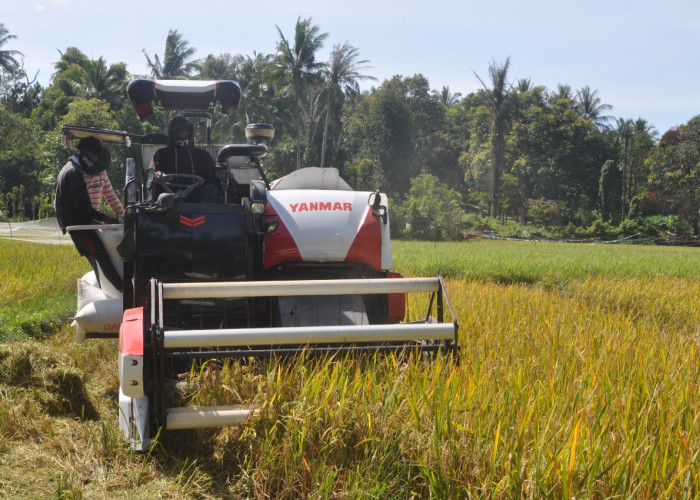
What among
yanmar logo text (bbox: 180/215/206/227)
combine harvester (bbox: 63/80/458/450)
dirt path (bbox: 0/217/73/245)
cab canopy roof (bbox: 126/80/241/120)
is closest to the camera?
combine harvester (bbox: 63/80/458/450)

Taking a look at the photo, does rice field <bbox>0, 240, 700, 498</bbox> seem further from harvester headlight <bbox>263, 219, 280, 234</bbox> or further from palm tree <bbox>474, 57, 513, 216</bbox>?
palm tree <bbox>474, 57, 513, 216</bbox>

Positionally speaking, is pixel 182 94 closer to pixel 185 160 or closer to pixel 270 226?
pixel 185 160

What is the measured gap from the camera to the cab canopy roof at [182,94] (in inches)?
213

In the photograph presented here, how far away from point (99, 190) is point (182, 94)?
1.17 m

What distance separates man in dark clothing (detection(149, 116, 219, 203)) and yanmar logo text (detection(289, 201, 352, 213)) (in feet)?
2.93

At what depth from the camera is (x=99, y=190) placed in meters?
5.82

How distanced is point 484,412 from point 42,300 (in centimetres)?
691

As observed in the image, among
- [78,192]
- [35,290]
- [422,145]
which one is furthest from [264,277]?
[422,145]

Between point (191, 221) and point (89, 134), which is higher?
point (89, 134)

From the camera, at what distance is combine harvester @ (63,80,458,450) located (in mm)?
3533

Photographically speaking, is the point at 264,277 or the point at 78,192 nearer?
the point at 264,277

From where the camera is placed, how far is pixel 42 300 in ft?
27.1

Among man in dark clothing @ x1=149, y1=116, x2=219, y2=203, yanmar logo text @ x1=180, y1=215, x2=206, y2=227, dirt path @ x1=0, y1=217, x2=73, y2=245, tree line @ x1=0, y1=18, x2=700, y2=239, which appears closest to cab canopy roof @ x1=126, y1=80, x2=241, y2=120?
man in dark clothing @ x1=149, y1=116, x2=219, y2=203

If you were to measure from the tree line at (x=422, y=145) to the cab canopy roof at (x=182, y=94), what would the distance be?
30033 mm
